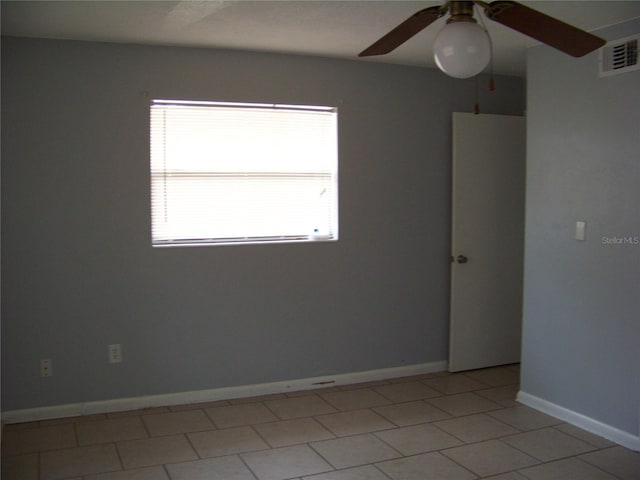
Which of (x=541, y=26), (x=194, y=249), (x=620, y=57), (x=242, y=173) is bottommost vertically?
(x=194, y=249)

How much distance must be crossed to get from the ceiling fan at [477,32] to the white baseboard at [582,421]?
219 cm

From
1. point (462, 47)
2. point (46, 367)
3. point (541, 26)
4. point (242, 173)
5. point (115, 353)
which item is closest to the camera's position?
point (462, 47)

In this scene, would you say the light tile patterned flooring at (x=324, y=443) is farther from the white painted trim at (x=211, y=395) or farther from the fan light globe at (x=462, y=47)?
the fan light globe at (x=462, y=47)

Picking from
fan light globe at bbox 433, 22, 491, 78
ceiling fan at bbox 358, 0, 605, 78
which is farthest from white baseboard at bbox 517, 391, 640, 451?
fan light globe at bbox 433, 22, 491, 78

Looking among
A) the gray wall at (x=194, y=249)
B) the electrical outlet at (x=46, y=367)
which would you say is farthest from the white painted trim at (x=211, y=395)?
the electrical outlet at (x=46, y=367)

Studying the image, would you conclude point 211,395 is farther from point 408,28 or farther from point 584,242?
point 408,28

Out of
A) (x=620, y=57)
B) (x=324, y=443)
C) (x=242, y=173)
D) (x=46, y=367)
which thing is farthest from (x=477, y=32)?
(x=46, y=367)

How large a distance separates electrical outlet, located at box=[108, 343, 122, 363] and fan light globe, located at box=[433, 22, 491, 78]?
2799 millimetres

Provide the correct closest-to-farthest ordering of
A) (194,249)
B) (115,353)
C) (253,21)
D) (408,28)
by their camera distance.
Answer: (408,28), (253,21), (115,353), (194,249)

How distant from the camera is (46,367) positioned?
3.81 meters

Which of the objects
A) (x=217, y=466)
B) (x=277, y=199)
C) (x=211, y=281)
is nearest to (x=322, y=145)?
(x=277, y=199)

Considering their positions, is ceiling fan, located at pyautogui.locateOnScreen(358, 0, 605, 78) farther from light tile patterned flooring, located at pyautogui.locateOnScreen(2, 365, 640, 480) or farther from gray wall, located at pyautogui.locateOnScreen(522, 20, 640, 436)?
light tile patterned flooring, located at pyautogui.locateOnScreen(2, 365, 640, 480)

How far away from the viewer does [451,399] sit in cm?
422

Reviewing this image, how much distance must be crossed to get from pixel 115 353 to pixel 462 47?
115 inches
